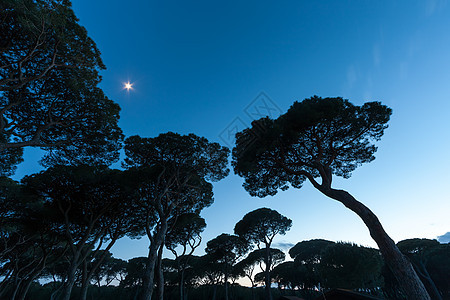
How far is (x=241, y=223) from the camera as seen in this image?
78.9 ft

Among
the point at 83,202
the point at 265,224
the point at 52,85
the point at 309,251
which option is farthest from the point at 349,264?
the point at 52,85

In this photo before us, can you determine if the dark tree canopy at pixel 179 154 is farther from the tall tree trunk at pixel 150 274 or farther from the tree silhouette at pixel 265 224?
the tree silhouette at pixel 265 224

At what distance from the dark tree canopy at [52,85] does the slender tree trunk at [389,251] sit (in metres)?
12.5

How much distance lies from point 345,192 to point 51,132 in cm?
1534

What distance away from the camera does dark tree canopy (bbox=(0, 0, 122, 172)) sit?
6.71 meters

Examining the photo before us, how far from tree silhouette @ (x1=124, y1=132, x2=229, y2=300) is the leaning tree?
251 cm

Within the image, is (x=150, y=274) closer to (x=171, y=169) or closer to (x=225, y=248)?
(x=171, y=169)

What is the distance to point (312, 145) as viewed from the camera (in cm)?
Result: 1160

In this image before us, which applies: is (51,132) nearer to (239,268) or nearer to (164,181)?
(164,181)

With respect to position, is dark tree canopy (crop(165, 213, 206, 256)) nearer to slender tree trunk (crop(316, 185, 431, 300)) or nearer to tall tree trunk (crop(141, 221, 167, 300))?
tall tree trunk (crop(141, 221, 167, 300))

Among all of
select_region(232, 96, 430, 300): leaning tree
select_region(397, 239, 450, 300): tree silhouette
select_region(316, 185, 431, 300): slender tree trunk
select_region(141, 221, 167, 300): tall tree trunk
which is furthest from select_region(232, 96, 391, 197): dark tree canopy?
select_region(397, 239, 450, 300): tree silhouette

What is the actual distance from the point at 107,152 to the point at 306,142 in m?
12.3

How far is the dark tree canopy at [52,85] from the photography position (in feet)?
22.0

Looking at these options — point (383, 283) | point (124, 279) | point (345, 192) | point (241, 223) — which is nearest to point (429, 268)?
point (383, 283)
